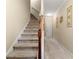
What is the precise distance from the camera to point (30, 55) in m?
2.77

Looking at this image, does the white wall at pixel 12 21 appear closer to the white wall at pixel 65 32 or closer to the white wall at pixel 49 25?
the white wall at pixel 65 32

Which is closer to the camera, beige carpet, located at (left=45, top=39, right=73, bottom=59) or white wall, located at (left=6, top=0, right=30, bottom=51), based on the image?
white wall, located at (left=6, top=0, right=30, bottom=51)

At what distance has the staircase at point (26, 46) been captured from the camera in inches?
109

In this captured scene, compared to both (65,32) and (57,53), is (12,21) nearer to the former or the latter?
(57,53)

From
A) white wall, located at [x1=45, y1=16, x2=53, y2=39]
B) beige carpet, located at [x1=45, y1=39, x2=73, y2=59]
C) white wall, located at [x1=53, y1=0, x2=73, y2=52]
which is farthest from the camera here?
white wall, located at [x1=45, y1=16, x2=53, y2=39]

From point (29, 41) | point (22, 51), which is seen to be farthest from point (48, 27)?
point (22, 51)

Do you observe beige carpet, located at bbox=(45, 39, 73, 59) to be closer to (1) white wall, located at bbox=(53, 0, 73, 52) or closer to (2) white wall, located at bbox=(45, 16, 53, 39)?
(1) white wall, located at bbox=(53, 0, 73, 52)

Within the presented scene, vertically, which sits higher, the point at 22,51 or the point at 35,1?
the point at 35,1

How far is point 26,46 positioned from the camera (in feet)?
10.8

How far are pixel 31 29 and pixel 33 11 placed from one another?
12.6 feet

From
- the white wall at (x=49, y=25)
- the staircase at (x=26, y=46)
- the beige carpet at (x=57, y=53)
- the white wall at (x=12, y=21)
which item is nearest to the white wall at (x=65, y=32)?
the beige carpet at (x=57, y=53)

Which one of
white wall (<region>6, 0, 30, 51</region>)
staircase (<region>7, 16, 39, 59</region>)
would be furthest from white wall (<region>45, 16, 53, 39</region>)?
white wall (<region>6, 0, 30, 51</region>)

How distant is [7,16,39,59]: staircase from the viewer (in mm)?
2778
